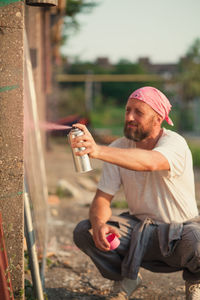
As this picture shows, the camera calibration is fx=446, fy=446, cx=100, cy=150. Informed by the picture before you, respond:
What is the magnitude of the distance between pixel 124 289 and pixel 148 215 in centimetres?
54

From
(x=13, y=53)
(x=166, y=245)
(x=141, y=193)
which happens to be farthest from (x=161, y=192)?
(x=13, y=53)

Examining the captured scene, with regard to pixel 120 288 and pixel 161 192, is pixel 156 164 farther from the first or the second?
pixel 120 288

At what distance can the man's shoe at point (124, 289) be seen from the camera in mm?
3076

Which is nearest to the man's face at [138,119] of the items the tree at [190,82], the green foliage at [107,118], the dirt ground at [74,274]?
the dirt ground at [74,274]

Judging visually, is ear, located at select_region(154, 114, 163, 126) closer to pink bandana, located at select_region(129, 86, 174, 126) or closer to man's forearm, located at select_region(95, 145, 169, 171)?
pink bandana, located at select_region(129, 86, 174, 126)

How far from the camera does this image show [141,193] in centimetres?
324

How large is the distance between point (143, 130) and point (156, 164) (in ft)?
1.57

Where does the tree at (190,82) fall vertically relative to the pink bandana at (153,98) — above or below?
below

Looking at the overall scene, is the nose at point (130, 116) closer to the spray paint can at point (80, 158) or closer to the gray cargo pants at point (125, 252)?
the gray cargo pants at point (125, 252)

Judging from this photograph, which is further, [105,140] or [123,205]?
[105,140]

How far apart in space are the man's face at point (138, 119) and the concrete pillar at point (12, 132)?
906mm

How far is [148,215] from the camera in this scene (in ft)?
10.6

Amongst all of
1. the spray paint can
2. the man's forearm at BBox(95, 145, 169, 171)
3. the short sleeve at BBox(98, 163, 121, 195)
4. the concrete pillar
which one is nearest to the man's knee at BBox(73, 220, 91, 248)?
the short sleeve at BBox(98, 163, 121, 195)

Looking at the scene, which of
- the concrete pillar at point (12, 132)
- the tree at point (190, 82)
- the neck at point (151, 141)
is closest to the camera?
the concrete pillar at point (12, 132)
